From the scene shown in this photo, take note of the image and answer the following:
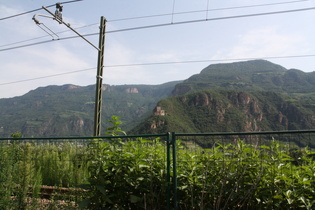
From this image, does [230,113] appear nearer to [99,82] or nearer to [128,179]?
[99,82]

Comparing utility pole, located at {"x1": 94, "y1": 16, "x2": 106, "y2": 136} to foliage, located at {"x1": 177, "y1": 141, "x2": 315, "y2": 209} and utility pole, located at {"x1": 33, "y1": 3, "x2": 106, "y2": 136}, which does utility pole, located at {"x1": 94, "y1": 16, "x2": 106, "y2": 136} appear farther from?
foliage, located at {"x1": 177, "y1": 141, "x2": 315, "y2": 209}

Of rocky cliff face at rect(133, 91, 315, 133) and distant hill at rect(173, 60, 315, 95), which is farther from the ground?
distant hill at rect(173, 60, 315, 95)

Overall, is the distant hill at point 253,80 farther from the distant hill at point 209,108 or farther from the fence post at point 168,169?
the fence post at point 168,169

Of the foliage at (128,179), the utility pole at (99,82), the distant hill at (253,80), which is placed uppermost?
the distant hill at (253,80)

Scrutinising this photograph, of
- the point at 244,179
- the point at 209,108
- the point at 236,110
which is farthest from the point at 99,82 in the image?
the point at 236,110

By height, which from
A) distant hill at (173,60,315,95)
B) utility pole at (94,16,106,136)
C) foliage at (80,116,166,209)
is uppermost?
distant hill at (173,60,315,95)

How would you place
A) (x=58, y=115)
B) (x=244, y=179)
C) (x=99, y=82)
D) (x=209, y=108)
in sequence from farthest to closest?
(x=58, y=115) → (x=209, y=108) → (x=99, y=82) → (x=244, y=179)

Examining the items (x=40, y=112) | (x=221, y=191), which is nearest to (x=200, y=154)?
(x=221, y=191)

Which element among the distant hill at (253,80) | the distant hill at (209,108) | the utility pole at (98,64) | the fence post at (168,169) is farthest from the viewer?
the distant hill at (253,80)

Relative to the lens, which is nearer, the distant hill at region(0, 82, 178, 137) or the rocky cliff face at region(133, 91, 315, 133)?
the rocky cliff face at region(133, 91, 315, 133)

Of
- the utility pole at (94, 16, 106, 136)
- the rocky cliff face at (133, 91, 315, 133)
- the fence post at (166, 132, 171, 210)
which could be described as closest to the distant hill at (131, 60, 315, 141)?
the rocky cliff face at (133, 91, 315, 133)

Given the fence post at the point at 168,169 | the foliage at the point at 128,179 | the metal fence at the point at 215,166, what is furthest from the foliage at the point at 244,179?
the foliage at the point at 128,179

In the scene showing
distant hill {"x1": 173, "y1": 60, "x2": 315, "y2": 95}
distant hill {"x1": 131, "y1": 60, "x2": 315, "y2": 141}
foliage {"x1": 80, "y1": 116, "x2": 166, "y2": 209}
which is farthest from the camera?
distant hill {"x1": 173, "y1": 60, "x2": 315, "y2": 95}

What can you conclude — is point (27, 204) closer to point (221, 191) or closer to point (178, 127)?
point (221, 191)
